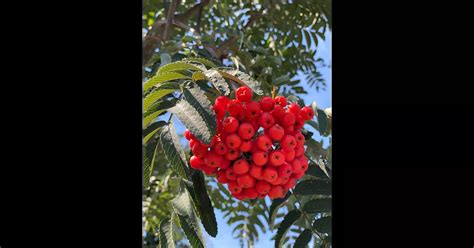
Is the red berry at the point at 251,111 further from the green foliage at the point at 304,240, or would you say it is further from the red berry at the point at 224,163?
the green foliage at the point at 304,240

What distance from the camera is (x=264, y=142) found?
1213 millimetres

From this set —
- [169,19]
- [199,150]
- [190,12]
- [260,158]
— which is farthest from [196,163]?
Answer: [190,12]

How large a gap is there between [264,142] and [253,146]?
0.11 ft

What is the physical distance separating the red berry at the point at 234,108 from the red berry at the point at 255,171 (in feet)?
0.38

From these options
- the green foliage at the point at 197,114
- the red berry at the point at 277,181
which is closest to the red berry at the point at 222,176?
the red berry at the point at 277,181

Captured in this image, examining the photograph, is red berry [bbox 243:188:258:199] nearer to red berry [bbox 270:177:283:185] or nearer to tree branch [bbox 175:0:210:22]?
red berry [bbox 270:177:283:185]

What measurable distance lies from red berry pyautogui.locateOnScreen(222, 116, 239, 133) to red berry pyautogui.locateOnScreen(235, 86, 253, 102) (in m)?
0.06

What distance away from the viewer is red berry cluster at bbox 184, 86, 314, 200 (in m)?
1.21

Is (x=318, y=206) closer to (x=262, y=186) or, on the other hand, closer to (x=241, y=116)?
(x=262, y=186)

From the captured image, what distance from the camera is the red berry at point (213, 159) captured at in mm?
1228

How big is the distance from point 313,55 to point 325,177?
1.43m

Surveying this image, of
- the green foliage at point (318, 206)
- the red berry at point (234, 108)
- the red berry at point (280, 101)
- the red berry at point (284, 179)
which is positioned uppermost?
the red berry at point (280, 101)
